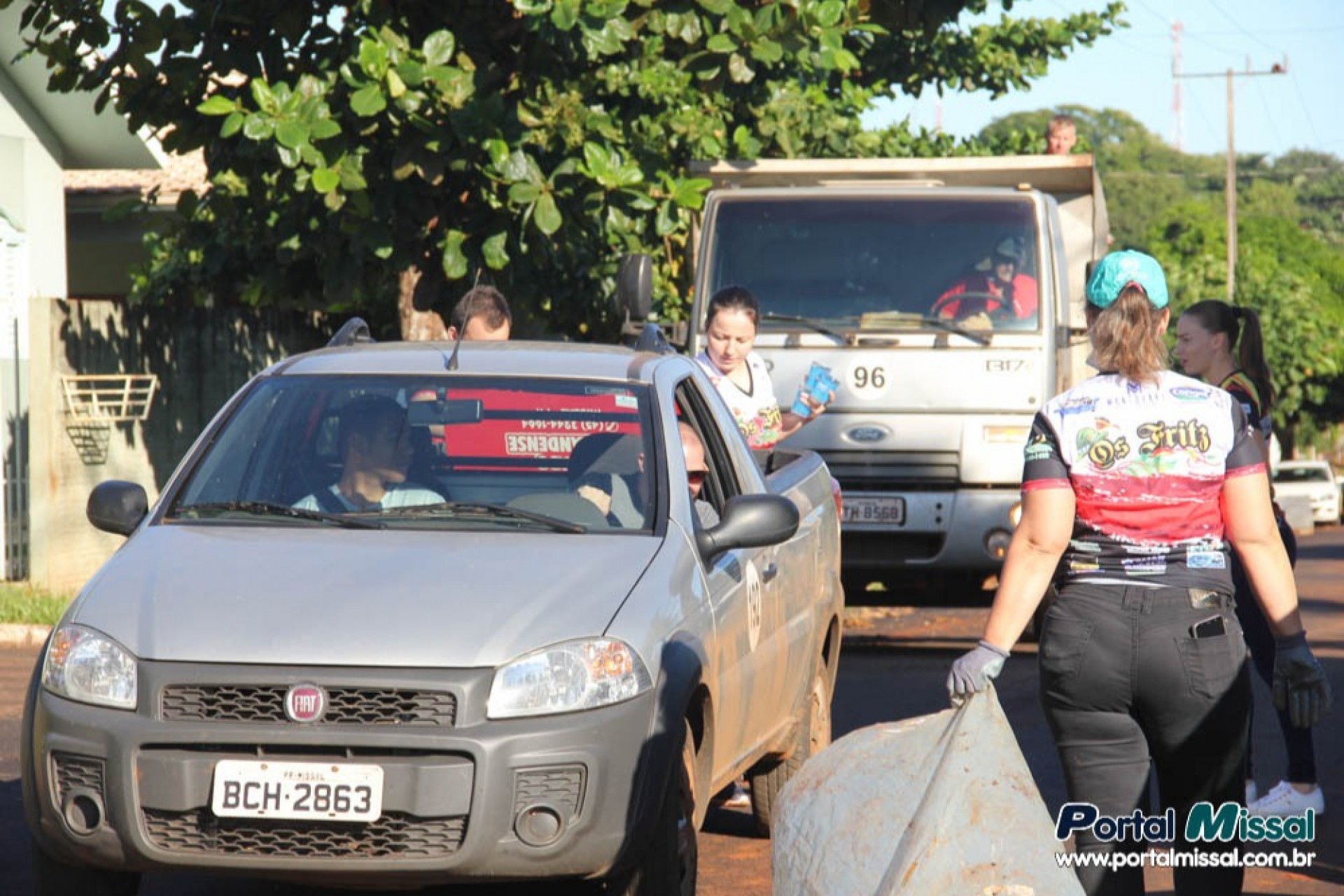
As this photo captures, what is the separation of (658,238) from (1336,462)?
72.6m

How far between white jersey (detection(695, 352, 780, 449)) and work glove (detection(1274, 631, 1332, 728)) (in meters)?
3.79

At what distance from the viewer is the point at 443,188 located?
12570mm

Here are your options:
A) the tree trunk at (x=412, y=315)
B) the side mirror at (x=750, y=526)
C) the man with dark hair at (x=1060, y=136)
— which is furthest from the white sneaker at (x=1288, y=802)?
the man with dark hair at (x=1060, y=136)

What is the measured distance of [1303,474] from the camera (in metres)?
54.5

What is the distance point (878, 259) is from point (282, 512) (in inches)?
271

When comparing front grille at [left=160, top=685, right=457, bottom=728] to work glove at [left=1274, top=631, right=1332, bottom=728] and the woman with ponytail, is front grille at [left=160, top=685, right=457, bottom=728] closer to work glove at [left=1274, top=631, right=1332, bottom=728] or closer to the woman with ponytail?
work glove at [left=1274, top=631, right=1332, bottom=728]

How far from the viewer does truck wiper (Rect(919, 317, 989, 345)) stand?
12.1 m

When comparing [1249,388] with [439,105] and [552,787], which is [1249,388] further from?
[439,105]

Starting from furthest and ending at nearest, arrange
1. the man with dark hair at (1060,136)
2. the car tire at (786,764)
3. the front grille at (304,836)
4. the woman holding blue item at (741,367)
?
the man with dark hair at (1060,136) < the woman holding blue item at (741,367) < the car tire at (786,764) < the front grille at (304,836)

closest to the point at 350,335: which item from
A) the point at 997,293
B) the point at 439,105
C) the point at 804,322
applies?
the point at 439,105

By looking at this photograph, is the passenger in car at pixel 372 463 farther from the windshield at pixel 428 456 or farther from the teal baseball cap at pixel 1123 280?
the teal baseball cap at pixel 1123 280

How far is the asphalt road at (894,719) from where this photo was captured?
21.4ft

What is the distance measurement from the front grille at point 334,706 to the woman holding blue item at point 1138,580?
123cm

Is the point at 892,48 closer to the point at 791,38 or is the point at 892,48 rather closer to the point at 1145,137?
the point at 791,38
